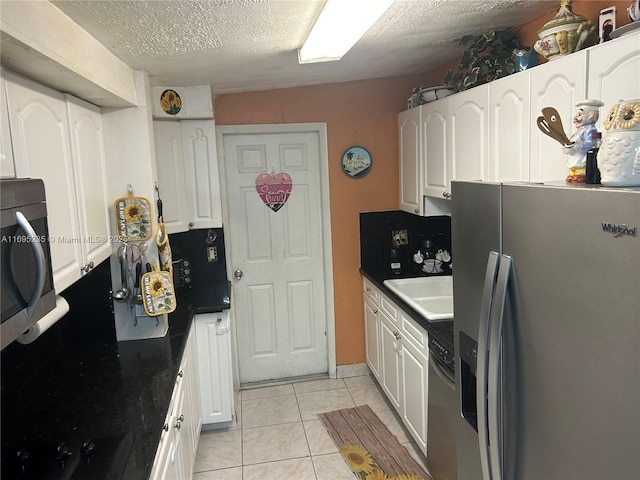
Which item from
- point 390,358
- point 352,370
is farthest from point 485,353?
point 352,370

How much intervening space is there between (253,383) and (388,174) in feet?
6.51

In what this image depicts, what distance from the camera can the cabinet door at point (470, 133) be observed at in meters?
2.24

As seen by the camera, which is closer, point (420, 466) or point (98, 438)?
point (98, 438)

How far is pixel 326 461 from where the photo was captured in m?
2.76

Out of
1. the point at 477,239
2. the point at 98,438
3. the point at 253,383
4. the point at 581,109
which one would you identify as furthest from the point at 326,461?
the point at 581,109

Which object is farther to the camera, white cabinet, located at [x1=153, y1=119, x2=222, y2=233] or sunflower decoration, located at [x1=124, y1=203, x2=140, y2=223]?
white cabinet, located at [x1=153, y1=119, x2=222, y2=233]

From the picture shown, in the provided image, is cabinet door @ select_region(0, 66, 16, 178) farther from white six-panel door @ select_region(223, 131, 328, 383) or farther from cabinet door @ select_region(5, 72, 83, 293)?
white six-panel door @ select_region(223, 131, 328, 383)

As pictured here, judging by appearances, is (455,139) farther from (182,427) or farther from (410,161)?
(182,427)

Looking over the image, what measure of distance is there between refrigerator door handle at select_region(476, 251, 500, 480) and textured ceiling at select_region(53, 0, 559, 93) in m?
1.02

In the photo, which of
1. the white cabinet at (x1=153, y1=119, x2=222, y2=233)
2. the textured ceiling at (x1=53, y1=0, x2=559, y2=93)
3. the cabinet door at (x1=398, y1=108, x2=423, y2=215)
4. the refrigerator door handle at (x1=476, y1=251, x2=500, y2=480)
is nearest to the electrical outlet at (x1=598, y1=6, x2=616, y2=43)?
the textured ceiling at (x1=53, y1=0, x2=559, y2=93)

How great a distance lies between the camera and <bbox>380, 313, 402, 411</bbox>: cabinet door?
116 inches

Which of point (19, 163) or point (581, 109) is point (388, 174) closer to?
point (581, 109)

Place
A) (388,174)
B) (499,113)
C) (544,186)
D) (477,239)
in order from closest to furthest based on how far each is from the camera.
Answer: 1. (544,186)
2. (477,239)
3. (499,113)
4. (388,174)

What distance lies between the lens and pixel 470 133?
7.80ft
